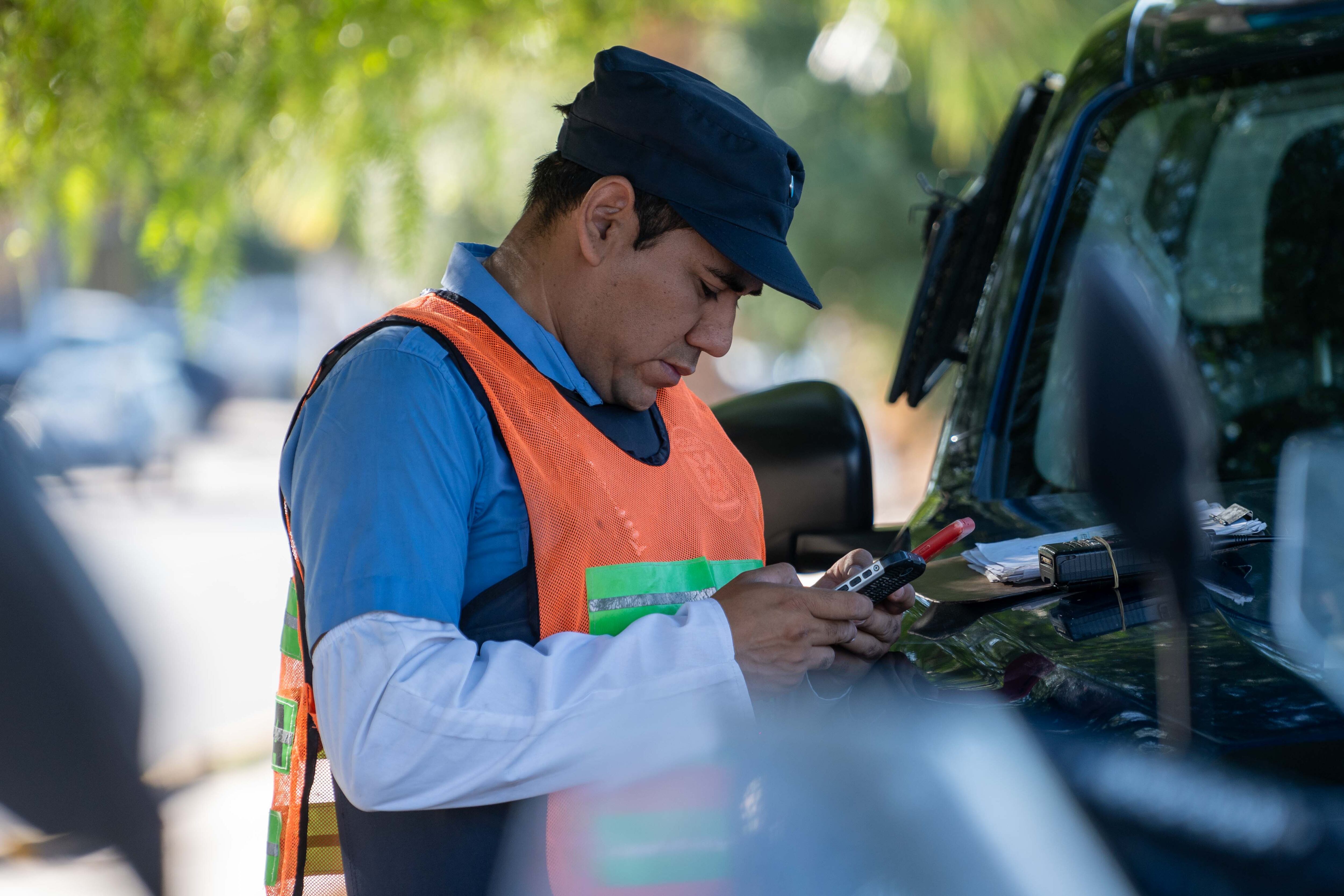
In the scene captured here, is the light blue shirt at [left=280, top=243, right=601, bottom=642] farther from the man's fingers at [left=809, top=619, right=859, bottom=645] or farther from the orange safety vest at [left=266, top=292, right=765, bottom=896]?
the man's fingers at [left=809, top=619, right=859, bottom=645]

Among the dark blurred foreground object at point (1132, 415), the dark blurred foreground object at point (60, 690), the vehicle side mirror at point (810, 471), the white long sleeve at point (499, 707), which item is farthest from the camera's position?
the vehicle side mirror at point (810, 471)

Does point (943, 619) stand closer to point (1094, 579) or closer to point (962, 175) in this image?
point (1094, 579)

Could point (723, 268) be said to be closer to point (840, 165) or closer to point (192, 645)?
point (192, 645)

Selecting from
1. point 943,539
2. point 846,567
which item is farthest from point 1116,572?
point 846,567

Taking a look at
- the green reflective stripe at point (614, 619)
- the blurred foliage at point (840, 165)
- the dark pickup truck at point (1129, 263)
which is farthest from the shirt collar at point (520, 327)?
the blurred foliage at point (840, 165)

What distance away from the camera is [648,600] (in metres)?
1.79

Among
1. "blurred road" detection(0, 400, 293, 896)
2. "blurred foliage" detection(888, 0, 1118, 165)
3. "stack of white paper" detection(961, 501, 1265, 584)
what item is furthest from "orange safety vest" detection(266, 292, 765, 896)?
"blurred foliage" detection(888, 0, 1118, 165)

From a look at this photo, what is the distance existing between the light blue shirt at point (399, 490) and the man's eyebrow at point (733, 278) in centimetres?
39

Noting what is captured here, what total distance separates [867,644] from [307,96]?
2.79 m

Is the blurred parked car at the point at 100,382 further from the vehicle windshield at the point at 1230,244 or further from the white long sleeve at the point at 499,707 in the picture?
the white long sleeve at the point at 499,707

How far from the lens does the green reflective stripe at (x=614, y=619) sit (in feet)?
5.58

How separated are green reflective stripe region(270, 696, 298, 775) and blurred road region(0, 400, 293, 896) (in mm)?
652

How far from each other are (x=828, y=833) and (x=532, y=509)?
1.86 ft

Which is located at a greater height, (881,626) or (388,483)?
(388,483)
